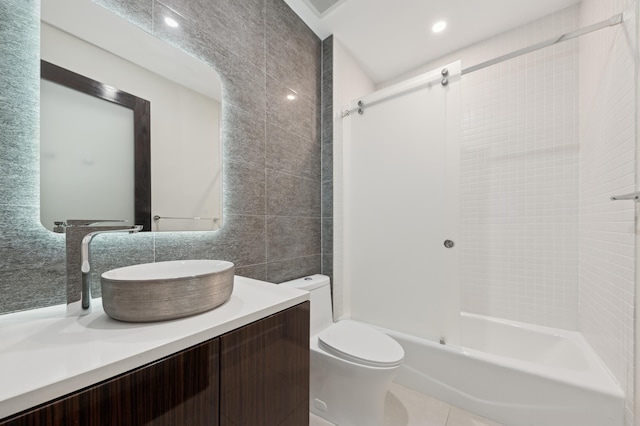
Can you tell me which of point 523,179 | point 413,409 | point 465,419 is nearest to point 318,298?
point 413,409

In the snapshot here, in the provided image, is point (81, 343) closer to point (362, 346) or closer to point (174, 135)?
point (174, 135)

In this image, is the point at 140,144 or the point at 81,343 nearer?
the point at 81,343

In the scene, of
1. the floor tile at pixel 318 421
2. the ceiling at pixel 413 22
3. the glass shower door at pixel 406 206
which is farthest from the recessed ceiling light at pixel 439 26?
the floor tile at pixel 318 421

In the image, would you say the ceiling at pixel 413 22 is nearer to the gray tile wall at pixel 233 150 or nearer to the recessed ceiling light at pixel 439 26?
the recessed ceiling light at pixel 439 26

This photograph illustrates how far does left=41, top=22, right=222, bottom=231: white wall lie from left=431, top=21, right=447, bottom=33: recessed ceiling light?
1705 millimetres

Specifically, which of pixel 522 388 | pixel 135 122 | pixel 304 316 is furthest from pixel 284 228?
pixel 522 388

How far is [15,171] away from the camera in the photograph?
0.73m

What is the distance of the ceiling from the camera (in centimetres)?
165

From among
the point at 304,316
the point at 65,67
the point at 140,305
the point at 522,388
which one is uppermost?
the point at 65,67

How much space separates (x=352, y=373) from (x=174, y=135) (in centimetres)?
143

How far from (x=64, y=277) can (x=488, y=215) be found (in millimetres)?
2490

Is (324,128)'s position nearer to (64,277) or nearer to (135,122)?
(135,122)

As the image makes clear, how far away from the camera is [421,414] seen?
4.58 ft

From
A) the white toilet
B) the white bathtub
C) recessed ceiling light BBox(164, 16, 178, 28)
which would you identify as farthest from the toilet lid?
recessed ceiling light BBox(164, 16, 178, 28)
